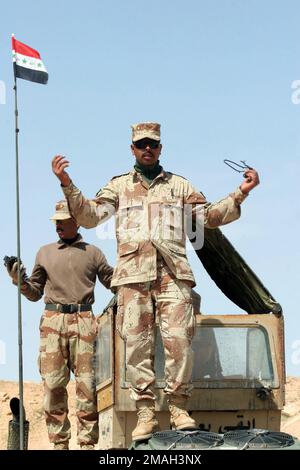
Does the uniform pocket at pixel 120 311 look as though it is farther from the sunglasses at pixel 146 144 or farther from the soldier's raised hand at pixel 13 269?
the soldier's raised hand at pixel 13 269

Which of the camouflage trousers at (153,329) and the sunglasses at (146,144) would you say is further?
the sunglasses at (146,144)

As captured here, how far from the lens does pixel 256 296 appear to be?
9219mm

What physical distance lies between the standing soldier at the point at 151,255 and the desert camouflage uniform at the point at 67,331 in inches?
66.3

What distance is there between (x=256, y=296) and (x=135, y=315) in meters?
1.63

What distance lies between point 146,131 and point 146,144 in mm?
99

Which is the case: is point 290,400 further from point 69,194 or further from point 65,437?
point 69,194

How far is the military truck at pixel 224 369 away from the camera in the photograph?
27.6 feet

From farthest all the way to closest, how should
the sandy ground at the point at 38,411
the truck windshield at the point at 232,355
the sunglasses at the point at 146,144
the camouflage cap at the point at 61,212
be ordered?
the sandy ground at the point at 38,411 → the camouflage cap at the point at 61,212 → the truck windshield at the point at 232,355 → the sunglasses at the point at 146,144

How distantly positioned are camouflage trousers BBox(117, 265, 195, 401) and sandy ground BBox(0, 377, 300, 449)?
14476mm

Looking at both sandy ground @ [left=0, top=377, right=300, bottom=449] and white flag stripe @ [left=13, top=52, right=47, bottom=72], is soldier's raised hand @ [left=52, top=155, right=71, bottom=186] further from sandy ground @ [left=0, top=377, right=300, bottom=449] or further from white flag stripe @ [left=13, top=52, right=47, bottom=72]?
sandy ground @ [left=0, top=377, right=300, bottom=449]

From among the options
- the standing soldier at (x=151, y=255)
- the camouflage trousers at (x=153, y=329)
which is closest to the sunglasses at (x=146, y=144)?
the standing soldier at (x=151, y=255)

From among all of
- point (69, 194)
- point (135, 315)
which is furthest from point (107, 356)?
point (69, 194)

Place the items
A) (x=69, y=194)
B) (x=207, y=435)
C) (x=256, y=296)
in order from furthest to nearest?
1. (x=256, y=296)
2. (x=69, y=194)
3. (x=207, y=435)

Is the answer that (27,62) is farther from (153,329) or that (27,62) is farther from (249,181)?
(153,329)
